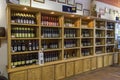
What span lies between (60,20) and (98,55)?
2408 millimetres

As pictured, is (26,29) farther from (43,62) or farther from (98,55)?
(98,55)

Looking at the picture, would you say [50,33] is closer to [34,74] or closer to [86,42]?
[34,74]

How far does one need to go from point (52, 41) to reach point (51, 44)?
0.15m

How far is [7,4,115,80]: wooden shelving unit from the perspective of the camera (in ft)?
12.9

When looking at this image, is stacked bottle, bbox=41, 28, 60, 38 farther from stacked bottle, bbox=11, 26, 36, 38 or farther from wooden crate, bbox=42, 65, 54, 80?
wooden crate, bbox=42, 65, 54, 80

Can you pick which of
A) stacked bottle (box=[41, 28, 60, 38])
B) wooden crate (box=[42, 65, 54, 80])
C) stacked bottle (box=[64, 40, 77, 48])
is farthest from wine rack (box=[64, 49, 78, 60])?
wooden crate (box=[42, 65, 54, 80])

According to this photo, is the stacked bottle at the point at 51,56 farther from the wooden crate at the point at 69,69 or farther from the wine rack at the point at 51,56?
the wooden crate at the point at 69,69

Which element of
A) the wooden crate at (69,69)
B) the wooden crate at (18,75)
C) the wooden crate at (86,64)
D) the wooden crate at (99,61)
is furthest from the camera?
the wooden crate at (99,61)

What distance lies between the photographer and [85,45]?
19.2 feet

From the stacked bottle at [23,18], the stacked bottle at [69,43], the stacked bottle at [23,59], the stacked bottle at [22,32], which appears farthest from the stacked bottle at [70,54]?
the stacked bottle at [23,18]

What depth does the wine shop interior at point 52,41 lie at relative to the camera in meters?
3.90

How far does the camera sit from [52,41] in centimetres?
493

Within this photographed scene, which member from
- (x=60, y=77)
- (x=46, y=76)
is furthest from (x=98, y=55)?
(x=46, y=76)

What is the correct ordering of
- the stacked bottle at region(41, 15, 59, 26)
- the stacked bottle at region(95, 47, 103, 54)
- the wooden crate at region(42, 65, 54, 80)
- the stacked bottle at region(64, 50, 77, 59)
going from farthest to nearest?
the stacked bottle at region(95, 47, 103, 54) → the stacked bottle at region(64, 50, 77, 59) → the stacked bottle at region(41, 15, 59, 26) → the wooden crate at region(42, 65, 54, 80)
